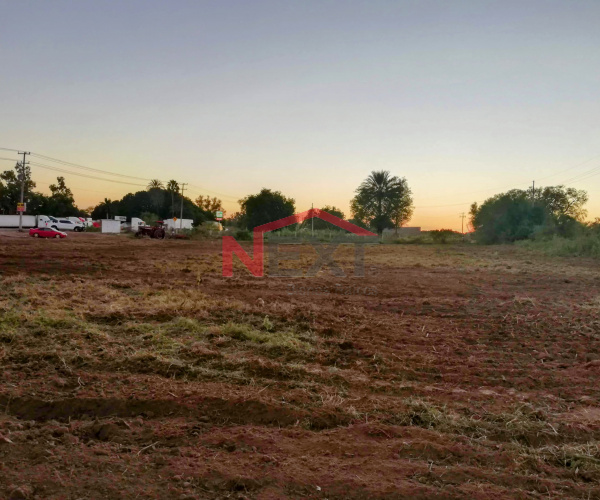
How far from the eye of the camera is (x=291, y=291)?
11102 mm

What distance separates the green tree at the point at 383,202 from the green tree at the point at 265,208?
496 inches

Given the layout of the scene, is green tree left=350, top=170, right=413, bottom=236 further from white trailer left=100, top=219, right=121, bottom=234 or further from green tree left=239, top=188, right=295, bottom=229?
white trailer left=100, top=219, right=121, bottom=234

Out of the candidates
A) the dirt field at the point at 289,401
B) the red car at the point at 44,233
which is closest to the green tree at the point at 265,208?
the red car at the point at 44,233

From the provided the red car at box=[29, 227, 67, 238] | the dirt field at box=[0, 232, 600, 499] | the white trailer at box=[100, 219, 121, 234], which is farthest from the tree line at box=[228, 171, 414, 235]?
the dirt field at box=[0, 232, 600, 499]

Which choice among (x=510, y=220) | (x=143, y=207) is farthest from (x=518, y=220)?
(x=143, y=207)

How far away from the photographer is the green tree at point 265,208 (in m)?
65.7

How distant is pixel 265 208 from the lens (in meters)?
66.7

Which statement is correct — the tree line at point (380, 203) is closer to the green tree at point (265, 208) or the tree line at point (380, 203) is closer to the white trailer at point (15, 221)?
the green tree at point (265, 208)

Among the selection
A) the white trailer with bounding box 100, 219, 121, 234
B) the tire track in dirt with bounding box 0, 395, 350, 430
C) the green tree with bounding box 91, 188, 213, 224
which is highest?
the green tree with bounding box 91, 188, 213, 224

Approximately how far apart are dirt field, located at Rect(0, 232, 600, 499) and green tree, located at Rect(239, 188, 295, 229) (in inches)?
2261

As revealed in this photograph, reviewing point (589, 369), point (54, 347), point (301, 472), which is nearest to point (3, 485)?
point (301, 472)

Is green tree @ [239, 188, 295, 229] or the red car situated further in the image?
green tree @ [239, 188, 295, 229]

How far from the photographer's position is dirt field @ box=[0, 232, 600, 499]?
276cm

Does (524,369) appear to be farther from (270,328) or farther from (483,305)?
(483,305)
